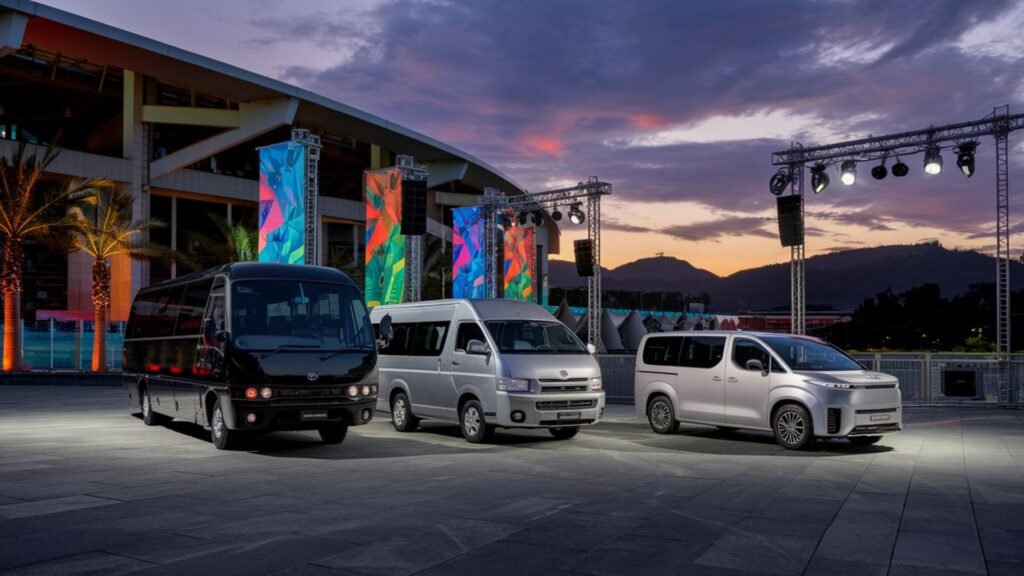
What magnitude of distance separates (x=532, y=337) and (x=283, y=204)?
57.8 feet

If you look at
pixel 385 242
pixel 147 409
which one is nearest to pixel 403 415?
pixel 147 409

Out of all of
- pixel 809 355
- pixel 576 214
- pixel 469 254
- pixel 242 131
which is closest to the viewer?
pixel 809 355

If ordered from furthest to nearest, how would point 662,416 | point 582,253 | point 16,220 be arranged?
point 582,253 → point 16,220 → point 662,416

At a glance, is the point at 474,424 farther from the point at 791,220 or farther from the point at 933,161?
the point at 933,161

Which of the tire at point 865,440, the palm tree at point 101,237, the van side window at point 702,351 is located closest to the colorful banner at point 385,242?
the palm tree at point 101,237

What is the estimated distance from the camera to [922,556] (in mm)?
6621

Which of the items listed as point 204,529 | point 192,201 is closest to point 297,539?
point 204,529

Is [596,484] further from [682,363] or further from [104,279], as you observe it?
[104,279]

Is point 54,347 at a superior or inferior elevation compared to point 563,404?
superior

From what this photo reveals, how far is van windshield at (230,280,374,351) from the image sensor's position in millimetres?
12648

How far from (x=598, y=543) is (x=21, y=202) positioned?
31167 mm

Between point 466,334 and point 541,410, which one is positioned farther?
point 466,334

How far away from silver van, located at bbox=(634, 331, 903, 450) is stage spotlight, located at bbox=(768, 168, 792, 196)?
11226 millimetres

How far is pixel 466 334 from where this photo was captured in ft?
48.2
